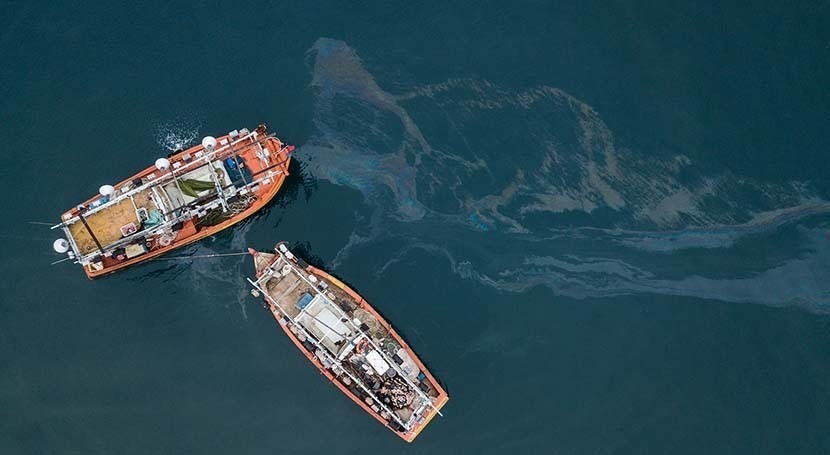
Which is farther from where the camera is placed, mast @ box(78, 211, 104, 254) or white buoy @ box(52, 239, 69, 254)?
mast @ box(78, 211, 104, 254)

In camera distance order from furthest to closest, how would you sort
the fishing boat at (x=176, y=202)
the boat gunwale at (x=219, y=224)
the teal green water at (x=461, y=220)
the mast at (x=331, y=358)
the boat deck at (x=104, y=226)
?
the teal green water at (x=461, y=220)
the boat gunwale at (x=219, y=224)
the boat deck at (x=104, y=226)
the fishing boat at (x=176, y=202)
the mast at (x=331, y=358)

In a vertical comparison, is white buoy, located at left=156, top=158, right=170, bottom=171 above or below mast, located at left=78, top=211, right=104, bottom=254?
above

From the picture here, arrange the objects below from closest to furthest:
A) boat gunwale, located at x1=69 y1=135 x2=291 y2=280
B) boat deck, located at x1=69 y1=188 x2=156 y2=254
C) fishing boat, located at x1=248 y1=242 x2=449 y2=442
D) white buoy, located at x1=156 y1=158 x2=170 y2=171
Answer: white buoy, located at x1=156 y1=158 x2=170 y2=171 < boat deck, located at x1=69 y1=188 x2=156 y2=254 < fishing boat, located at x1=248 y1=242 x2=449 y2=442 < boat gunwale, located at x1=69 y1=135 x2=291 y2=280

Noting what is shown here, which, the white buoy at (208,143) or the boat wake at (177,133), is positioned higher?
the boat wake at (177,133)

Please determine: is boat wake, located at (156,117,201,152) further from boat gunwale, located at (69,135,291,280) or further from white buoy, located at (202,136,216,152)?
white buoy, located at (202,136,216,152)

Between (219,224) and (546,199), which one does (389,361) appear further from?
(546,199)

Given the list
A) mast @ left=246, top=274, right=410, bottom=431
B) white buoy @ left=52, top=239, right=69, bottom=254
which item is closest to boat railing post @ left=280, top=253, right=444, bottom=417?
mast @ left=246, top=274, right=410, bottom=431

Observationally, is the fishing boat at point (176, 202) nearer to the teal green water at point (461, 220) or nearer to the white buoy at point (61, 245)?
the white buoy at point (61, 245)

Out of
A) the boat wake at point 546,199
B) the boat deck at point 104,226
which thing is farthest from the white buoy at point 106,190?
the boat wake at point 546,199
